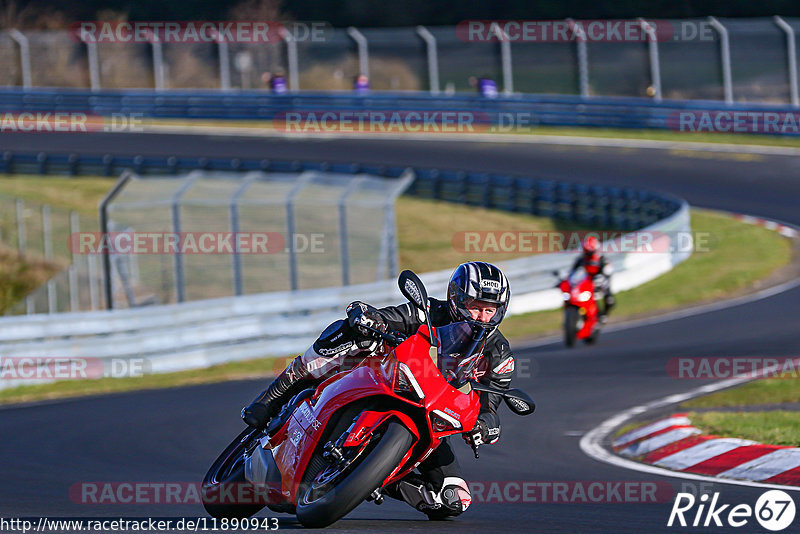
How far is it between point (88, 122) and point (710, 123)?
67.3ft

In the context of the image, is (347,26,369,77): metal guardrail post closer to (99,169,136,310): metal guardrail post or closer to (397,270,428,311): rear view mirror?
(99,169,136,310): metal guardrail post

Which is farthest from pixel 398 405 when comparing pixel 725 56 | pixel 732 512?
pixel 725 56

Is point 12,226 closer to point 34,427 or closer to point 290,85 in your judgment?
point 34,427

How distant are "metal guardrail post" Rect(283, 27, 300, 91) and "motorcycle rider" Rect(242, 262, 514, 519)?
112 ft

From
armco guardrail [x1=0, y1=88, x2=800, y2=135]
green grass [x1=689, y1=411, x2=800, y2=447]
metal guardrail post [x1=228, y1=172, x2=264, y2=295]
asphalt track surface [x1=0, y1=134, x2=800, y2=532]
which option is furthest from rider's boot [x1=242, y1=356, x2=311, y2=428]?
armco guardrail [x1=0, y1=88, x2=800, y2=135]

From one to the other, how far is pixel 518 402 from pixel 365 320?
0.93 metres

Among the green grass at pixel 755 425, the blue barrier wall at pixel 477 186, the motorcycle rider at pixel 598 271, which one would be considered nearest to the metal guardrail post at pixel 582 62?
the blue barrier wall at pixel 477 186

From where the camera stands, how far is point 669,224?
21875 millimetres

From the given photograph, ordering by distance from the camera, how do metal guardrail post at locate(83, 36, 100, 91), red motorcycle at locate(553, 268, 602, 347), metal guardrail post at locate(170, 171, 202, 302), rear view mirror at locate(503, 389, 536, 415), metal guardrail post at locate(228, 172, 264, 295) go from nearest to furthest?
rear view mirror at locate(503, 389, 536, 415) < red motorcycle at locate(553, 268, 602, 347) < metal guardrail post at locate(170, 171, 202, 302) < metal guardrail post at locate(228, 172, 264, 295) < metal guardrail post at locate(83, 36, 100, 91)

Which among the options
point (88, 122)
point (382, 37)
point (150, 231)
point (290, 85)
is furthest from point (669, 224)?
point (88, 122)

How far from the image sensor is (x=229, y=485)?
21.5 feet

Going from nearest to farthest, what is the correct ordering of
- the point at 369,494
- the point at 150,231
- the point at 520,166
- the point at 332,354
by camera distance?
the point at 369,494, the point at 332,354, the point at 150,231, the point at 520,166

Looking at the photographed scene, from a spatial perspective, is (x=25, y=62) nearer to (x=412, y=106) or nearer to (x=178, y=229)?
(x=412, y=106)

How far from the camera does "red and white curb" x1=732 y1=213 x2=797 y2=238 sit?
24009 millimetres
